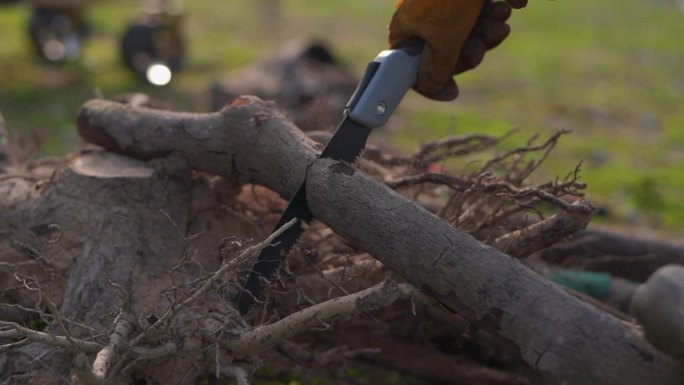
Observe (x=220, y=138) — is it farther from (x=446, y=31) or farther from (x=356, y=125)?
(x=446, y=31)

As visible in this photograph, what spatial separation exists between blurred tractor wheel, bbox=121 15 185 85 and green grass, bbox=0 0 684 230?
0.50 feet

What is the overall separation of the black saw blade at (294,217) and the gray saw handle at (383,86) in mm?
41

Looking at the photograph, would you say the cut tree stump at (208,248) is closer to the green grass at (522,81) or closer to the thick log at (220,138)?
the thick log at (220,138)

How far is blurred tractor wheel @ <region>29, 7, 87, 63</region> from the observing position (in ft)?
29.2

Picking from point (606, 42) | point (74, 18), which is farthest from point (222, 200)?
point (606, 42)

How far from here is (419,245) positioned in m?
2.25

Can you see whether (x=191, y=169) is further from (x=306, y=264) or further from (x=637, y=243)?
(x=637, y=243)

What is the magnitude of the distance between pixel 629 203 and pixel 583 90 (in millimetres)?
3402

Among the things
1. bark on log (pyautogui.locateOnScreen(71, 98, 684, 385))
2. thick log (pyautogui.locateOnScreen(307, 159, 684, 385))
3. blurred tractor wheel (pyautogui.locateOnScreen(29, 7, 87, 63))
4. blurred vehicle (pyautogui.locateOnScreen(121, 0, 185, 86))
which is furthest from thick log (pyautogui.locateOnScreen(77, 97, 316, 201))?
blurred tractor wheel (pyautogui.locateOnScreen(29, 7, 87, 63))

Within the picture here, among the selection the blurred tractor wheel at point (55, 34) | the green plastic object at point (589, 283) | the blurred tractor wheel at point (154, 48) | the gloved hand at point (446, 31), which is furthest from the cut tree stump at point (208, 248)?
the blurred tractor wheel at point (55, 34)

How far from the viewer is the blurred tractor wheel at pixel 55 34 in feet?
29.2

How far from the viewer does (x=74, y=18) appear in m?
9.34

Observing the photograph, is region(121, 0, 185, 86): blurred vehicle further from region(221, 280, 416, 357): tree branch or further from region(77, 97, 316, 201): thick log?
region(221, 280, 416, 357): tree branch

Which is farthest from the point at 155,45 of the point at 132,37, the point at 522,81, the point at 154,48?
the point at 522,81
